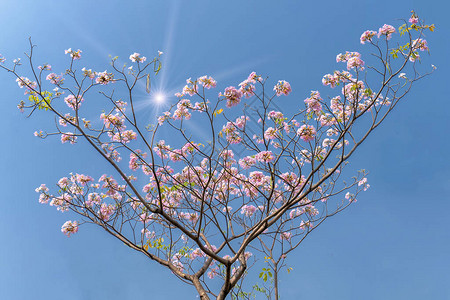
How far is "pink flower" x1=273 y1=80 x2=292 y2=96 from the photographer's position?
178 inches

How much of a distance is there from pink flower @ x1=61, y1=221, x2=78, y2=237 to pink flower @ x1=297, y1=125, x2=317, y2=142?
413 cm

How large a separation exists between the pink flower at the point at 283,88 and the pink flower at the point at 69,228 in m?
4.11

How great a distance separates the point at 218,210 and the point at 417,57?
3871mm

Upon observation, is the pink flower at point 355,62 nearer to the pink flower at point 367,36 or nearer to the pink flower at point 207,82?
the pink flower at point 367,36

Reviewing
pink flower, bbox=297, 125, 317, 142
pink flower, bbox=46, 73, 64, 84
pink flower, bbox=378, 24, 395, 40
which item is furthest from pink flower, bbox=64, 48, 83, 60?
pink flower, bbox=378, 24, 395, 40

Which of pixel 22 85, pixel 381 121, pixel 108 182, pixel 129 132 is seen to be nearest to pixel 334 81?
pixel 381 121

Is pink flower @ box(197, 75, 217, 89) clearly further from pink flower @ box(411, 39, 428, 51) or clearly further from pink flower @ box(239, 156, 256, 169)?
pink flower @ box(411, 39, 428, 51)

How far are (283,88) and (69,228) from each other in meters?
4.31

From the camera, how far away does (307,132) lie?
4.55 metres

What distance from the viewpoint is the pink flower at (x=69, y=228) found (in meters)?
5.64

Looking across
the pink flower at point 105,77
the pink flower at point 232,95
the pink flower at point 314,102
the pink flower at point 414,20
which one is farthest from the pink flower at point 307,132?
the pink flower at point 105,77

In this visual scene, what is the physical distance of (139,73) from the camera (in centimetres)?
482

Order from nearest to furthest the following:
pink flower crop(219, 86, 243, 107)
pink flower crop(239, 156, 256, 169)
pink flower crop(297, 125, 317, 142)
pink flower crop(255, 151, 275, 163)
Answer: pink flower crop(219, 86, 243, 107)
pink flower crop(297, 125, 317, 142)
pink flower crop(255, 151, 275, 163)
pink flower crop(239, 156, 256, 169)

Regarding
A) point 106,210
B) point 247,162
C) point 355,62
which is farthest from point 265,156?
point 106,210
